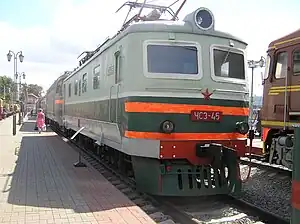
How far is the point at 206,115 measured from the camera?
7.62 meters

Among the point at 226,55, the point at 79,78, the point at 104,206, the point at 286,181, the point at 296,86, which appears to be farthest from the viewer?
the point at 79,78

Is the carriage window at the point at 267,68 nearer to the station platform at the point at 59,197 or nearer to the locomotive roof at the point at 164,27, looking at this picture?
the locomotive roof at the point at 164,27

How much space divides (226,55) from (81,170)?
15.5ft

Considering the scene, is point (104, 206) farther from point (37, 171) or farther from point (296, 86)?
point (296, 86)

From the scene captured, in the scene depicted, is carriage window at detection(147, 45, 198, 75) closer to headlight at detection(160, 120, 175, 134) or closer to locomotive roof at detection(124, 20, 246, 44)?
locomotive roof at detection(124, 20, 246, 44)

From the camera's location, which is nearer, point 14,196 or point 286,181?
point 14,196

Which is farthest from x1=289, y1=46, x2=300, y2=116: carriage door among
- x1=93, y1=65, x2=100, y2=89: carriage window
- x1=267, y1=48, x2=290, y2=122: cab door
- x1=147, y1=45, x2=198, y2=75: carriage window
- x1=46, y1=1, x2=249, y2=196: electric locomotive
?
x1=93, y1=65, x2=100, y2=89: carriage window

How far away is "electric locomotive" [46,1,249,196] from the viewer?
7.29 m

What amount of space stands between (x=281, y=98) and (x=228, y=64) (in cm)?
236

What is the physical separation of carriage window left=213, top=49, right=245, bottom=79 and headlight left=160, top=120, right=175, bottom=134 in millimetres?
1416

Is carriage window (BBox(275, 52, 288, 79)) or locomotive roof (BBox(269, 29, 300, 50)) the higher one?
locomotive roof (BBox(269, 29, 300, 50))

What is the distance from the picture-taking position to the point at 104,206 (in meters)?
6.65

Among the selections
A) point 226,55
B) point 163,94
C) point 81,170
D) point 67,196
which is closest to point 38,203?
point 67,196

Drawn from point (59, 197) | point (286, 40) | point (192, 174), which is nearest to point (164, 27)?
point (192, 174)
